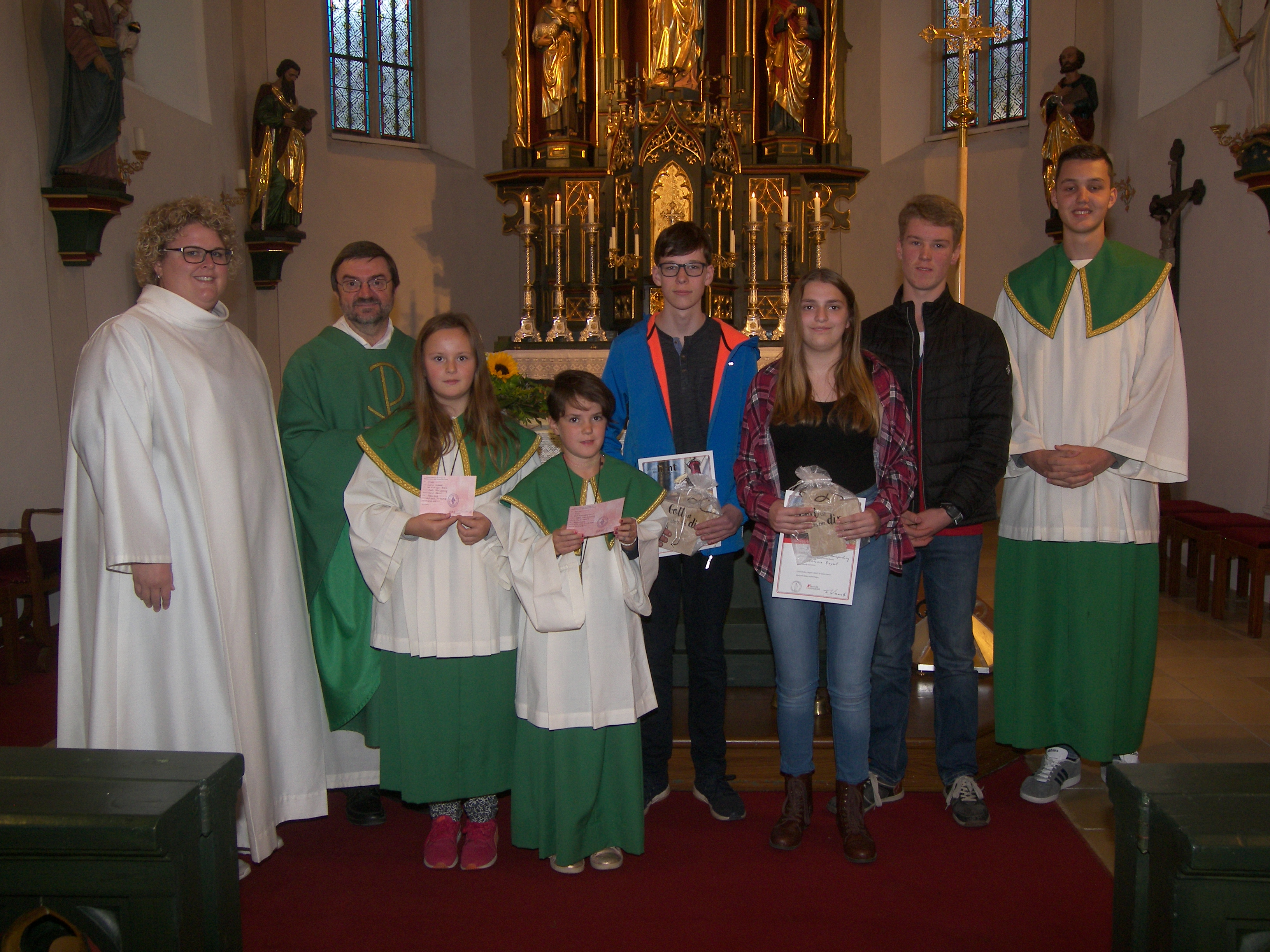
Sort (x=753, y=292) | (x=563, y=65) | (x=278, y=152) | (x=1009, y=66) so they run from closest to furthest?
(x=753, y=292), (x=278, y=152), (x=563, y=65), (x=1009, y=66)

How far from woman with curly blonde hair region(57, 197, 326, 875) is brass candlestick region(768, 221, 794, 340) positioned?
456 cm

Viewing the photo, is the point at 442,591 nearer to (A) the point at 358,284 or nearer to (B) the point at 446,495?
(B) the point at 446,495

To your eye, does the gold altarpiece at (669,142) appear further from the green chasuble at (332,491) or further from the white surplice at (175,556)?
the white surplice at (175,556)

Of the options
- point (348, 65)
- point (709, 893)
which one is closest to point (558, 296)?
point (348, 65)

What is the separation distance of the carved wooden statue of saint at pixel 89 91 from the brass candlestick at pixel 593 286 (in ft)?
10.3

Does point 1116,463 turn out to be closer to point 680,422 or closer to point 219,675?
point 680,422

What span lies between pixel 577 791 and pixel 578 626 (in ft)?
1.61

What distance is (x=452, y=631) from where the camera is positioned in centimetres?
302

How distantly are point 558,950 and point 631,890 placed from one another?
1.16 feet

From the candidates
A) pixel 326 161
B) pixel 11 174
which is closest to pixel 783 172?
pixel 326 161

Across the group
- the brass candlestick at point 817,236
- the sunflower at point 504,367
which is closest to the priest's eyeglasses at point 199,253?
the sunflower at point 504,367

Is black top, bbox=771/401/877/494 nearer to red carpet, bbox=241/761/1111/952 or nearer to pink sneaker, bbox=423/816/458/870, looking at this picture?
red carpet, bbox=241/761/1111/952

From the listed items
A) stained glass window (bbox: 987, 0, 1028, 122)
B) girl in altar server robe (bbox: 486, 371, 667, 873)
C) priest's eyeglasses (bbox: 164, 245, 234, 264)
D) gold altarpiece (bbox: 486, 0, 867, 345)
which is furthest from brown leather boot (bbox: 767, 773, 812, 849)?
stained glass window (bbox: 987, 0, 1028, 122)

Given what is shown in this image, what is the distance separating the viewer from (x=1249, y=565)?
6.09 meters
